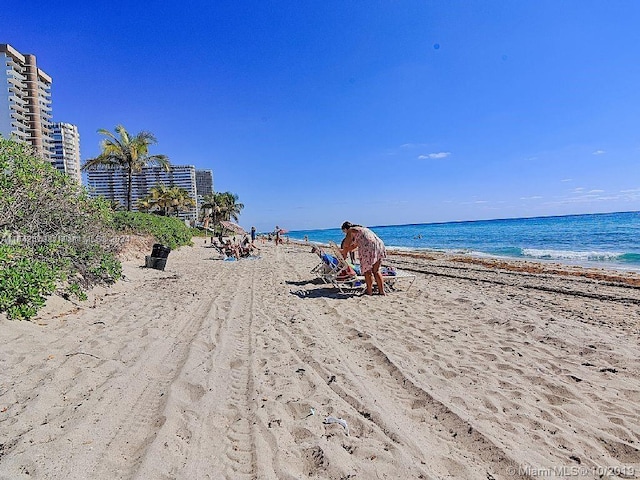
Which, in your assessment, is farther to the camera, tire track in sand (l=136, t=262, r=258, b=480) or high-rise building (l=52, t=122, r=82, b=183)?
high-rise building (l=52, t=122, r=82, b=183)

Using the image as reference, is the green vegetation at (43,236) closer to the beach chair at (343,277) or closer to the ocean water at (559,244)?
the beach chair at (343,277)

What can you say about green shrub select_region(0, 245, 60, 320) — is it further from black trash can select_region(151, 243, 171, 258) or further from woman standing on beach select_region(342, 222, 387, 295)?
black trash can select_region(151, 243, 171, 258)

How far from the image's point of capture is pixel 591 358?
12.4ft

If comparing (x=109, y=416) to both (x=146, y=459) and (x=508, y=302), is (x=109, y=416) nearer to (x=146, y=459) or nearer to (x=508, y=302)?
(x=146, y=459)

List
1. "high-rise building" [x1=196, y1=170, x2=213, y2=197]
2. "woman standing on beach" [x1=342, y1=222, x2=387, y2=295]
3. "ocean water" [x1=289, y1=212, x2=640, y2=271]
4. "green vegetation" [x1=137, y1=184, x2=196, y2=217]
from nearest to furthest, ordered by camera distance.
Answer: "woman standing on beach" [x1=342, y1=222, x2=387, y2=295] < "ocean water" [x1=289, y1=212, x2=640, y2=271] < "green vegetation" [x1=137, y1=184, x2=196, y2=217] < "high-rise building" [x1=196, y1=170, x2=213, y2=197]

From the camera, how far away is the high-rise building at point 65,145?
7206 cm

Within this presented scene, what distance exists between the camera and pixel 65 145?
247ft

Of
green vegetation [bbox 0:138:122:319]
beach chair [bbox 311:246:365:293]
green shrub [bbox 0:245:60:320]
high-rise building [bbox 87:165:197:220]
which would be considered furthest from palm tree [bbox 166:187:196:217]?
green shrub [bbox 0:245:60:320]

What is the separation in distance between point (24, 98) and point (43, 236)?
2698 inches

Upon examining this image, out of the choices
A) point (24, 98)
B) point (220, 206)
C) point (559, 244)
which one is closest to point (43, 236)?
point (559, 244)

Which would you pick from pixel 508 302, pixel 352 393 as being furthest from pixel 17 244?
pixel 508 302

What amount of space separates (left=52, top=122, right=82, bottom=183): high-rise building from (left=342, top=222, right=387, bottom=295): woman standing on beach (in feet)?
263

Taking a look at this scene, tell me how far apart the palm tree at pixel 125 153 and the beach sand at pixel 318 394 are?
22572 millimetres

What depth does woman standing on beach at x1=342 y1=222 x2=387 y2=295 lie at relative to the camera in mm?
6879
